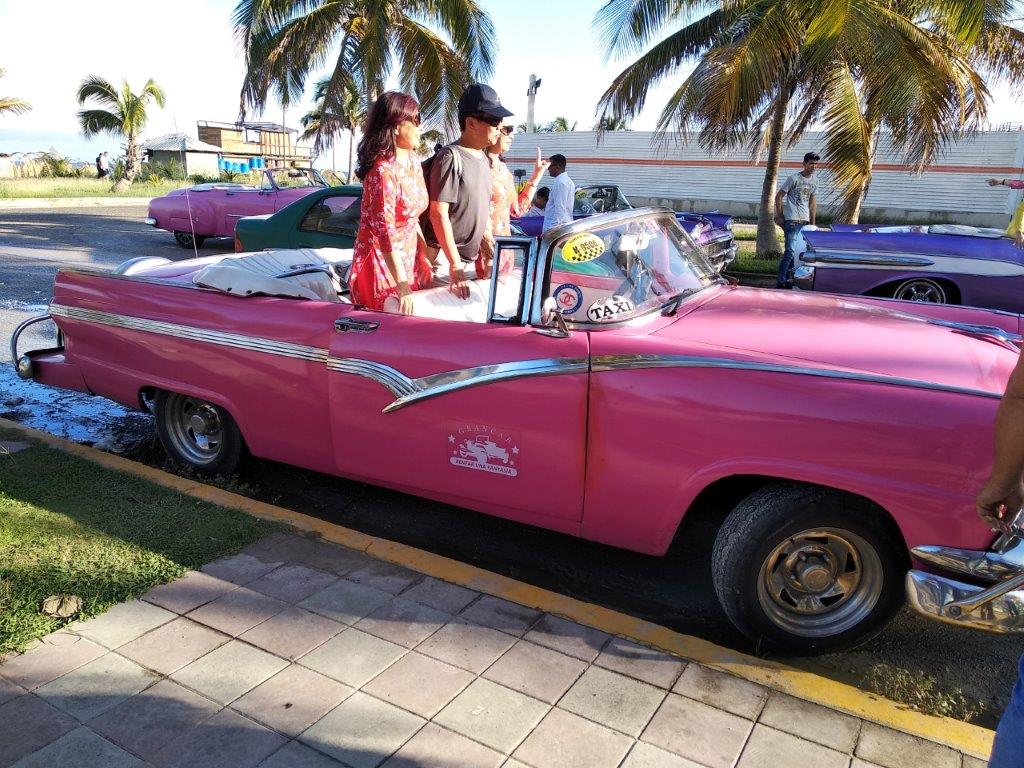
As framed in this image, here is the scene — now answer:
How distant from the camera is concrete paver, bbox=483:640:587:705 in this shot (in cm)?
254

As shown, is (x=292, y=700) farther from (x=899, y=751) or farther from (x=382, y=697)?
(x=899, y=751)

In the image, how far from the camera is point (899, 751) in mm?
2318

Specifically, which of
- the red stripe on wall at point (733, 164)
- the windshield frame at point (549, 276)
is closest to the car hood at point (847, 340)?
→ the windshield frame at point (549, 276)

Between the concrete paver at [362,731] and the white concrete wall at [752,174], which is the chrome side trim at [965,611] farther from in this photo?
the white concrete wall at [752,174]

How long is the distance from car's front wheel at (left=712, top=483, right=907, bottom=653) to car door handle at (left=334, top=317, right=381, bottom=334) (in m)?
1.71

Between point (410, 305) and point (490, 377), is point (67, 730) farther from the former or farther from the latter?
point (410, 305)

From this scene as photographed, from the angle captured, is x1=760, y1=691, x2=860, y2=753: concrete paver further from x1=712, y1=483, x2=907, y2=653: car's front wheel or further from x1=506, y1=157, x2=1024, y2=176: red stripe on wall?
x1=506, y1=157, x2=1024, y2=176: red stripe on wall

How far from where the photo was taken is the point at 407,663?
2646 millimetres

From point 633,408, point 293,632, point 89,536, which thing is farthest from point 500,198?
point 293,632

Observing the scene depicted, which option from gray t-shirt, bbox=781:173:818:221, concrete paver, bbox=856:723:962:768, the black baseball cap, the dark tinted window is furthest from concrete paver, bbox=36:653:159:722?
gray t-shirt, bbox=781:173:818:221

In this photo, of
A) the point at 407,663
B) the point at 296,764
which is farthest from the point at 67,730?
the point at 407,663

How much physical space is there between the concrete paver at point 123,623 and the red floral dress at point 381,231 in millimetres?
1629

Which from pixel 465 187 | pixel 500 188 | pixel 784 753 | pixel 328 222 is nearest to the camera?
pixel 784 753

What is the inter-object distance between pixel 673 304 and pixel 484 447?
3.38ft
